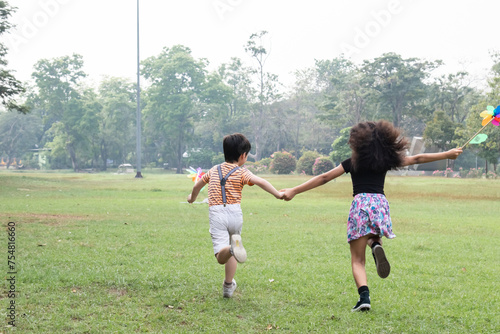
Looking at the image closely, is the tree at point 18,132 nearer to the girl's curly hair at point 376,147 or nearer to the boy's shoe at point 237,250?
the boy's shoe at point 237,250

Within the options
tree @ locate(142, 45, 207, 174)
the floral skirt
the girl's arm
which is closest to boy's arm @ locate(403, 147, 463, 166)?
the floral skirt

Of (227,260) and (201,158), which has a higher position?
(201,158)

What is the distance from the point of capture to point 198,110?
64.2 m

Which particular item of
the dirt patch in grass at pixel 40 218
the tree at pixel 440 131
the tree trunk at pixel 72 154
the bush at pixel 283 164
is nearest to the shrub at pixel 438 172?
the tree at pixel 440 131

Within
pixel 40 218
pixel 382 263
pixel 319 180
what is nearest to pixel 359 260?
pixel 382 263

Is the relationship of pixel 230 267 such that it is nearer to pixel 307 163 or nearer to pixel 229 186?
pixel 229 186

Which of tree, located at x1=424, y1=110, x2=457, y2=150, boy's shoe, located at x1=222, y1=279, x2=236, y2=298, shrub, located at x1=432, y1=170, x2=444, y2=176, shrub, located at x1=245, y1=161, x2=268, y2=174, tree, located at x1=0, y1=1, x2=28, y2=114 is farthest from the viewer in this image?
shrub, located at x1=245, y1=161, x2=268, y2=174

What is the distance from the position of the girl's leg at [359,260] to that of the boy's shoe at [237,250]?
38.9 inches

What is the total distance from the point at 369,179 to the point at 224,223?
137 cm

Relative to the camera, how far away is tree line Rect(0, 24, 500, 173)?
53.2 m

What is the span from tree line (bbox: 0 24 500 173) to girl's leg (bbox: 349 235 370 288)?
1891 inches

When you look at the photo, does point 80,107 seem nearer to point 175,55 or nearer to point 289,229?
point 175,55

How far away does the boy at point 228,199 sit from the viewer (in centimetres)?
466

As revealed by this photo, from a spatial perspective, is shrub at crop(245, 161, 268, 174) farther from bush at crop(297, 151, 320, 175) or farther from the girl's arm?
the girl's arm
